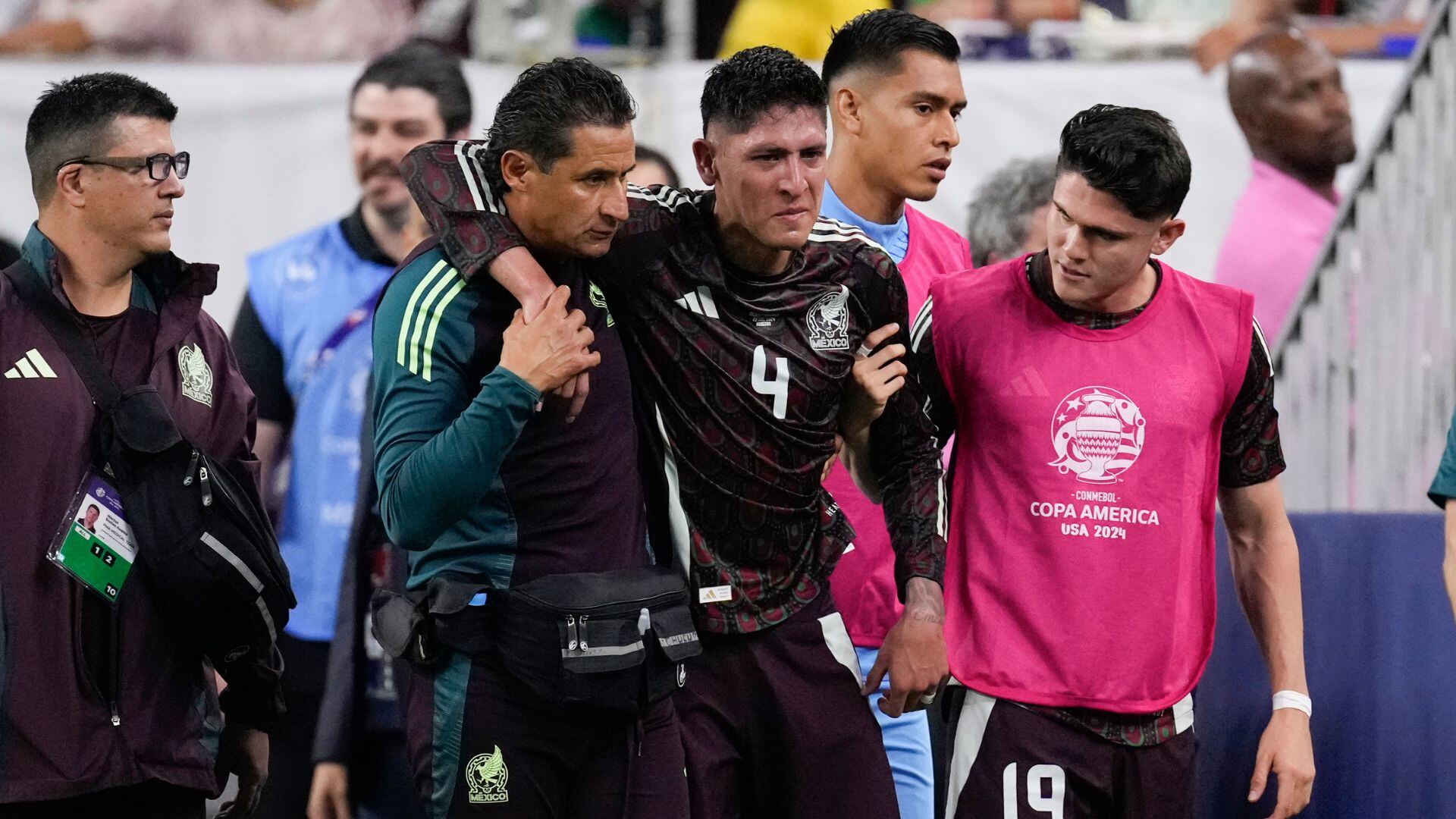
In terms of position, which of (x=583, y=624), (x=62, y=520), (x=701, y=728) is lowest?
(x=701, y=728)

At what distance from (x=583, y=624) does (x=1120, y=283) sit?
122cm

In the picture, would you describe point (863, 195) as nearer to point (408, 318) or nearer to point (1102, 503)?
point (1102, 503)

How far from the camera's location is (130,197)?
323 centimetres

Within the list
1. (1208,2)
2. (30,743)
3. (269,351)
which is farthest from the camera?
(1208,2)

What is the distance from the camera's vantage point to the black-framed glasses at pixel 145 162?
3232 mm

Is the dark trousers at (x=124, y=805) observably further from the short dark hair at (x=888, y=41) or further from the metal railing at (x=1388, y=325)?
the metal railing at (x=1388, y=325)

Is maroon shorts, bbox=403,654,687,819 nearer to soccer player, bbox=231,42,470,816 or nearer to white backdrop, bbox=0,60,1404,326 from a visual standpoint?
soccer player, bbox=231,42,470,816

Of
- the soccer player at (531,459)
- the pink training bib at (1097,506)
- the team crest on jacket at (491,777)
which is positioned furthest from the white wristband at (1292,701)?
the team crest on jacket at (491,777)

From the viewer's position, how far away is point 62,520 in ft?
10.1

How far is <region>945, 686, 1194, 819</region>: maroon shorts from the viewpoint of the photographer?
11.2ft

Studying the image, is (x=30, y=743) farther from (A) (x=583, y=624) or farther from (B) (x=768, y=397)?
(B) (x=768, y=397)

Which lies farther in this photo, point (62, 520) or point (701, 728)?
point (701, 728)

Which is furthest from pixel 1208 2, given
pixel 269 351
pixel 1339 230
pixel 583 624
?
pixel 583 624

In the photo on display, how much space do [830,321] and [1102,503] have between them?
608 millimetres
